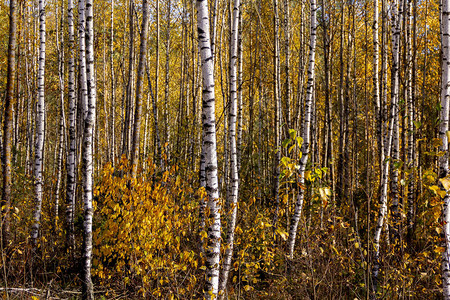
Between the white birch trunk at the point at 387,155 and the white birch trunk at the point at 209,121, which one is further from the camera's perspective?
the white birch trunk at the point at 387,155

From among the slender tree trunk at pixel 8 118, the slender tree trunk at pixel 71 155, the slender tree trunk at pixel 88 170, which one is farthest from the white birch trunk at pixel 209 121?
the slender tree trunk at pixel 8 118

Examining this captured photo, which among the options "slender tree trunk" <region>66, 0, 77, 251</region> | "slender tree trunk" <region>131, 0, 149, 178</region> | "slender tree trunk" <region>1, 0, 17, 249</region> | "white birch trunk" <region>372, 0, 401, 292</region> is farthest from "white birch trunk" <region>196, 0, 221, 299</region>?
"slender tree trunk" <region>1, 0, 17, 249</region>

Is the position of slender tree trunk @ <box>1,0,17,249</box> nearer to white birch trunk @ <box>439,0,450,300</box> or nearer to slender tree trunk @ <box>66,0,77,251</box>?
slender tree trunk @ <box>66,0,77,251</box>

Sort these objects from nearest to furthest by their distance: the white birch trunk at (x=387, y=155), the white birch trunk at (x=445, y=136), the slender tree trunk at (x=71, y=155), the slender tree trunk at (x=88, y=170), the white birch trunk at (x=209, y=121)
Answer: the white birch trunk at (x=445, y=136) < the white birch trunk at (x=209, y=121) < the slender tree trunk at (x=88, y=170) < the white birch trunk at (x=387, y=155) < the slender tree trunk at (x=71, y=155)

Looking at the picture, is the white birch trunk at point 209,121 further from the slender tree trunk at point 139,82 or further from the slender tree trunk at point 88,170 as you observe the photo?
the slender tree trunk at point 88,170

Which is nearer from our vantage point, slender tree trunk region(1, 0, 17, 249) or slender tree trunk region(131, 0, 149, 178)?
slender tree trunk region(131, 0, 149, 178)

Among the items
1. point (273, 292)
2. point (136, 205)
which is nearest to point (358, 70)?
point (273, 292)

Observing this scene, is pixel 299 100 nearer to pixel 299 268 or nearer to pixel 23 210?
pixel 299 268

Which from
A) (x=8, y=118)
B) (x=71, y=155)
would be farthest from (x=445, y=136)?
(x=8, y=118)

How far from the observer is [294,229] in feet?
18.5

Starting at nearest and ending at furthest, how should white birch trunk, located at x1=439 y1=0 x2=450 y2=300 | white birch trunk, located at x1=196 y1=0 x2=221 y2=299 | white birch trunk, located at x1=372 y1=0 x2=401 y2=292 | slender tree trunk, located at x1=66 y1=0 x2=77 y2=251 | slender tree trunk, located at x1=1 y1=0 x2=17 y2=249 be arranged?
white birch trunk, located at x1=439 y1=0 x2=450 y2=300 < white birch trunk, located at x1=196 y1=0 x2=221 y2=299 < white birch trunk, located at x1=372 y1=0 x2=401 y2=292 < slender tree trunk, located at x1=66 y1=0 x2=77 y2=251 < slender tree trunk, located at x1=1 y1=0 x2=17 y2=249

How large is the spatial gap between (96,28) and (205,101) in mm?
9603

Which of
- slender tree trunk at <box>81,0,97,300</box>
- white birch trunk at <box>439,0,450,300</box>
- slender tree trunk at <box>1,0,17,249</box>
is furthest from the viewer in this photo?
slender tree trunk at <box>1,0,17,249</box>

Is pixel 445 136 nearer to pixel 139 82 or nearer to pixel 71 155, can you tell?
pixel 139 82
